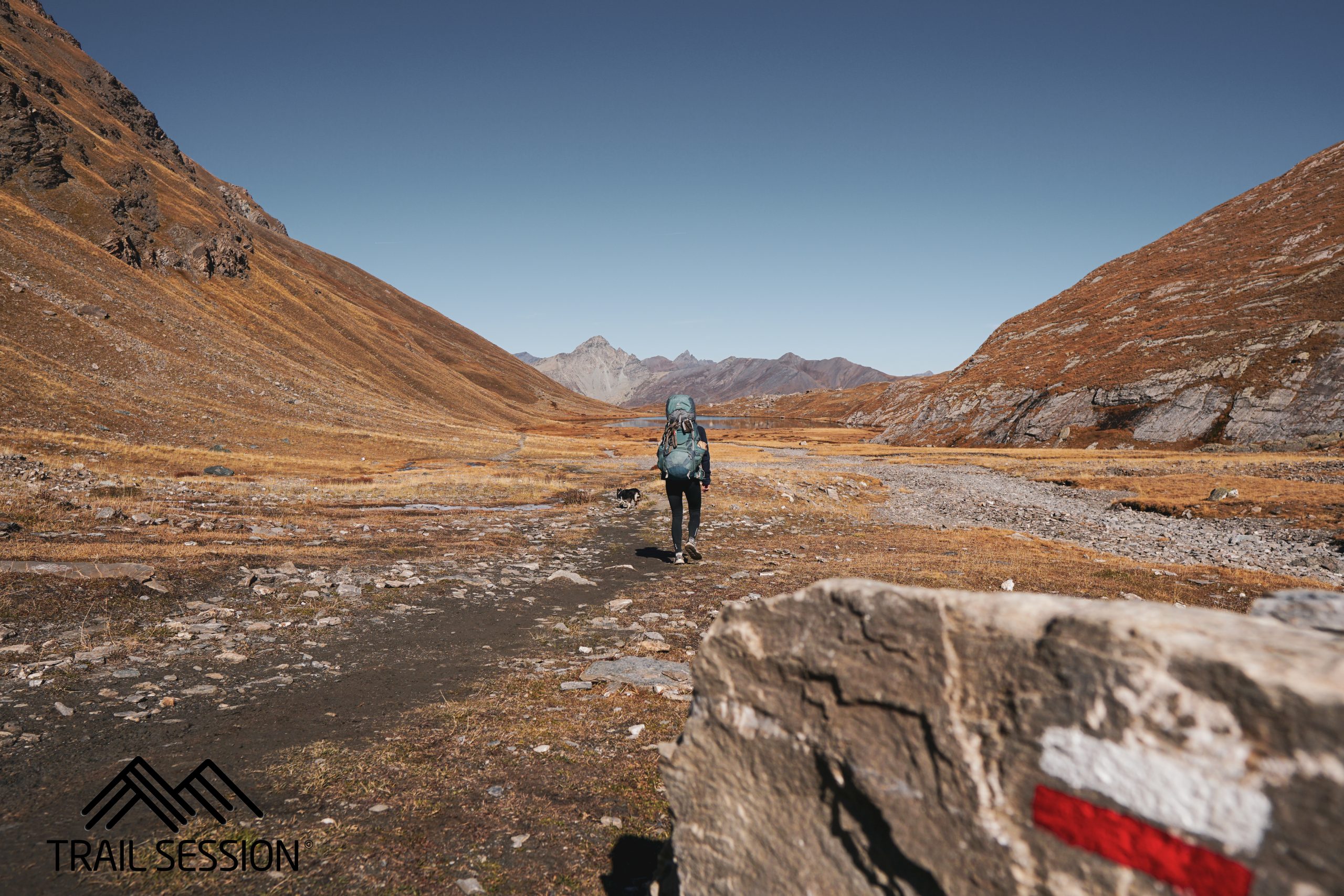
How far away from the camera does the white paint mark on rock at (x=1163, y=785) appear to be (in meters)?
2.00

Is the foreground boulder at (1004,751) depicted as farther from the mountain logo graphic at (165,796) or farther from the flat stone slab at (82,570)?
the flat stone slab at (82,570)

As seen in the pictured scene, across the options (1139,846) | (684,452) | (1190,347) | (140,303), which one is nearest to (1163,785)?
(1139,846)

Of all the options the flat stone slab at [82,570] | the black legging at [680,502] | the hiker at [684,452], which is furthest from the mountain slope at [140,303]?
the hiker at [684,452]

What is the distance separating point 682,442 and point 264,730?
879 centimetres

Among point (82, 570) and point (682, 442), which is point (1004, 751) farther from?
point (82, 570)

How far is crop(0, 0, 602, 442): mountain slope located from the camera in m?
50.5

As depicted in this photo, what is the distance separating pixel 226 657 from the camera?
8039 millimetres

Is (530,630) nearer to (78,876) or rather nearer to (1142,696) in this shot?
(78,876)

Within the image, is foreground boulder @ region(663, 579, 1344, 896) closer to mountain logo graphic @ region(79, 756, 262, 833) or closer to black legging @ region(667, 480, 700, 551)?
mountain logo graphic @ region(79, 756, 262, 833)

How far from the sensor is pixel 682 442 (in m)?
13.3

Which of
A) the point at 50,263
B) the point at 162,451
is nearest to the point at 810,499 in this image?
the point at 162,451

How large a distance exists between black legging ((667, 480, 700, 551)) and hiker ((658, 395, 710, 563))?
0.01 metres

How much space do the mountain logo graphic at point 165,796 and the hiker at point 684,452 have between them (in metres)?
9.04

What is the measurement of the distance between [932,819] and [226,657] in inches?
346
